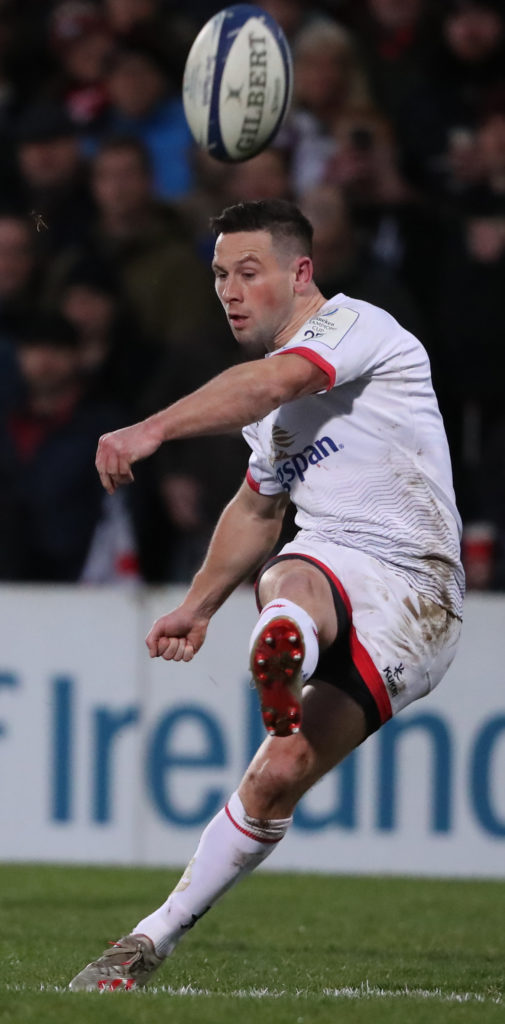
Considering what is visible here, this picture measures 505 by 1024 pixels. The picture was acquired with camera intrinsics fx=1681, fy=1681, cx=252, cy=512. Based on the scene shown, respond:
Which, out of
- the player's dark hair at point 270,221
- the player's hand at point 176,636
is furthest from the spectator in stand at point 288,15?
the player's hand at point 176,636

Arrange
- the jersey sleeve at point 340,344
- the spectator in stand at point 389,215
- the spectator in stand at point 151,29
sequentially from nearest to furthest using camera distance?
the jersey sleeve at point 340,344, the spectator in stand at point 389,215, the spectator in stand at point 151,29

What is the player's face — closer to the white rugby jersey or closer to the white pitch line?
the white rugby jersey

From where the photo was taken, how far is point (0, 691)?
7742mm

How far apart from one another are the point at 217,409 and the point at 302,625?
0.56 m

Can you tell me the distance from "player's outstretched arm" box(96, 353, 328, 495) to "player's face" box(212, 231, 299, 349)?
0.37 meters

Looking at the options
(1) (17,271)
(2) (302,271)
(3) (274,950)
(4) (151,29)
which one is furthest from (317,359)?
(4) (151,29)

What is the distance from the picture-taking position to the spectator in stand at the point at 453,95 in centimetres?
867

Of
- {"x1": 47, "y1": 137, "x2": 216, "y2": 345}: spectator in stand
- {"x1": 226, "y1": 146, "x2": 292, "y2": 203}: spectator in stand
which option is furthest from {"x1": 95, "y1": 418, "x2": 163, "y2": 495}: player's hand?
{"x1": 226, "y1": 146, "x2": 292, "y2": 203}: spectator in stand

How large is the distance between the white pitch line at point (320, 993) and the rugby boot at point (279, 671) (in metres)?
0.73

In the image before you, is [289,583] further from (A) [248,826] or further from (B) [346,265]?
(B) [346,265]

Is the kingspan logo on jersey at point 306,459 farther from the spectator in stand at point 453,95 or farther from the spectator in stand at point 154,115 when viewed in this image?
the spectator in stand at point 154,115

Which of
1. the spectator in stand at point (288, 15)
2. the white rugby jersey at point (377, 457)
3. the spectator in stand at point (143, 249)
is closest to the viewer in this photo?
the white rugby jersey at point (377, 457)

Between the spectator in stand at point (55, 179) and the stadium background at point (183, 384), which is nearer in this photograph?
the stadium background at point (183, 384)

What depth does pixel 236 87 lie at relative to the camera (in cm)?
658
